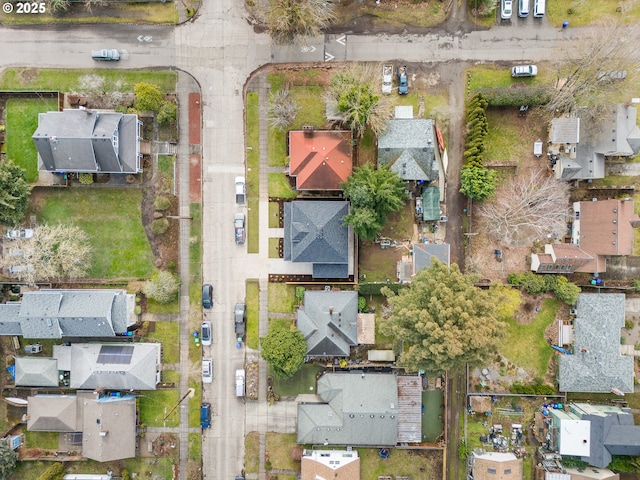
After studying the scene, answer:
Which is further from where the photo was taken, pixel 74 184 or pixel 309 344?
pixel 74 184

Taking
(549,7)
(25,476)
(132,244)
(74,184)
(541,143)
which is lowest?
(25,476)

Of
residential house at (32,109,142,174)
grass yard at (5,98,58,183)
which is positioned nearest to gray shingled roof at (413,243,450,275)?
residential house at (32,109,142,174)

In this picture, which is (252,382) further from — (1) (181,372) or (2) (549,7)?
(2) (549,7)

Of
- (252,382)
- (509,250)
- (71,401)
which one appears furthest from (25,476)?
(509,250)

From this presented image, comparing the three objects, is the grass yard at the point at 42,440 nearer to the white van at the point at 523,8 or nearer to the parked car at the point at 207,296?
the parked car at the point at 207,296

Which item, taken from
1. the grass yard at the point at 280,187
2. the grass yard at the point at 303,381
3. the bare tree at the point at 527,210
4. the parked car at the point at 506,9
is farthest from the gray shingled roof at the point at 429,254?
the parked car at the point at 506,9

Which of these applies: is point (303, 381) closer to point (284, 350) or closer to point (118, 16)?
point (284, 350)
